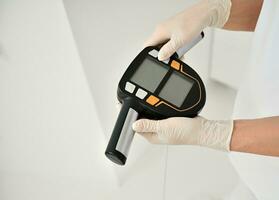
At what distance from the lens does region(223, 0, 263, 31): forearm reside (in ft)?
3.09

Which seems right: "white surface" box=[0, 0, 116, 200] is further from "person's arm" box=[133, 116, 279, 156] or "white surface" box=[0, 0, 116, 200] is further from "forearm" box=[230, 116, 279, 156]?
"forearm" box=[230, 116, 279, 156]

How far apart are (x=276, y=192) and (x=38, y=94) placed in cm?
106

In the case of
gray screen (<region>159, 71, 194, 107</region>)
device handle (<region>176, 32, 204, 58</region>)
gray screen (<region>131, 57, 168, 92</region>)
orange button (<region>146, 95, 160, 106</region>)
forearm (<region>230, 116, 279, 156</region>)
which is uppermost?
device handle (<region>176, 32, 204, 58</region>)

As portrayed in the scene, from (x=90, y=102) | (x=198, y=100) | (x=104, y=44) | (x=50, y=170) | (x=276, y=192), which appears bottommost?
(x=276, y=192)

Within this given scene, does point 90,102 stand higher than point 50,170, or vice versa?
point 90,102

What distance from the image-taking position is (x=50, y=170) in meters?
1.46

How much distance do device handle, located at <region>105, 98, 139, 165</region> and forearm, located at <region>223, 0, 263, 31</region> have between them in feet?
1.28

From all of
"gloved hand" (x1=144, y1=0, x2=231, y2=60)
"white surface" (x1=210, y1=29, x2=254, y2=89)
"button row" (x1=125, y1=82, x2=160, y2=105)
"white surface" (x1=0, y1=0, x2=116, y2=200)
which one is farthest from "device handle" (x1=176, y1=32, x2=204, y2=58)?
"white surface" (x1=0, y1=0, x2=116, y2=200)

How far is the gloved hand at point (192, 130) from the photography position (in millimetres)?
829

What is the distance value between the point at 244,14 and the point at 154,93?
35 centimetres

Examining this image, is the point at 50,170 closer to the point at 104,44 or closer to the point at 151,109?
the point at 104,44

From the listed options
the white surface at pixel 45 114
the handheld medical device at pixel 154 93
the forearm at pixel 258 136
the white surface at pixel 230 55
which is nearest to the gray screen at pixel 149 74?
the handheld medical device at pixel 154 93

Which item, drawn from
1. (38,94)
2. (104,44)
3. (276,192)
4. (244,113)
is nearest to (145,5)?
(104,44)

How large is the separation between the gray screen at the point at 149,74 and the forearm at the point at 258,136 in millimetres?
220
